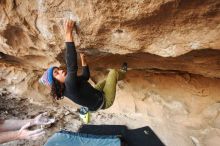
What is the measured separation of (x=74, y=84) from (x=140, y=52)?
69 centimetres

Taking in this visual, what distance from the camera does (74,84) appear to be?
256 centimetres

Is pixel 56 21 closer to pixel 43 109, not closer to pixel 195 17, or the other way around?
pixel 195 17

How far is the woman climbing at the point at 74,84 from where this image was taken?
2.41 metres

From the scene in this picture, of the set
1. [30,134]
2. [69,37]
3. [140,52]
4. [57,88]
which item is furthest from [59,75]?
[140,52]

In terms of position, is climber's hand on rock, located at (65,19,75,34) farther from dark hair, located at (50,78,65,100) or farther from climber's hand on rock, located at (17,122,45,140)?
climber's hand on rock, located at (17,122,45,140)

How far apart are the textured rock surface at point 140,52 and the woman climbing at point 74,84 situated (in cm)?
23

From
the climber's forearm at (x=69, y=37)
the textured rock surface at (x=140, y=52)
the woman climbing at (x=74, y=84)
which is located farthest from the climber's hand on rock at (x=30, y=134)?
the textured rock surface at (x=140, y=52)

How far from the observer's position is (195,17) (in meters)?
2.06

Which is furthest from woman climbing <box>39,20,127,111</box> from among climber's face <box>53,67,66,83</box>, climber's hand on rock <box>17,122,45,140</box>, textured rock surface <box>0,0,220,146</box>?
climber's hand on rock <box>17,122,45,140</box>

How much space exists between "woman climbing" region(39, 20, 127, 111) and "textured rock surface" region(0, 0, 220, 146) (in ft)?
0.75

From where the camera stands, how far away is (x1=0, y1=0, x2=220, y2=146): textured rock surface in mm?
2150

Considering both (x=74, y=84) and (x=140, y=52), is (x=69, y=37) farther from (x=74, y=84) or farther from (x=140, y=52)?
(x=140, y=52)

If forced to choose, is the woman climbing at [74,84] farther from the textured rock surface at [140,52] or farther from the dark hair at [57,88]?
the textured rock surface at [140,52]

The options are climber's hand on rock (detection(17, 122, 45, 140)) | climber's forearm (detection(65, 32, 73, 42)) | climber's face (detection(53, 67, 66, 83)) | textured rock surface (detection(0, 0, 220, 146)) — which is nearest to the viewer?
textured rock surface (detection(0, 0, 220, 146))
